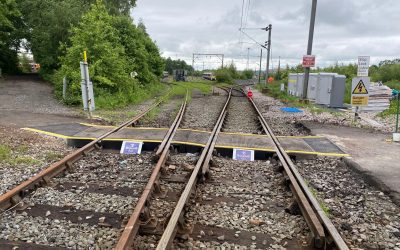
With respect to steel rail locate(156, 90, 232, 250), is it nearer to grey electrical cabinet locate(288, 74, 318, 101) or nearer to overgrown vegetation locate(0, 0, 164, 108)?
overgrown vegetation locate(0, 0, 164, 108)

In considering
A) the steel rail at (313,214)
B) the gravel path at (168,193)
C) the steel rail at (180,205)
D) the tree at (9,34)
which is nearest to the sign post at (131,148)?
the gravel path at (168,193)

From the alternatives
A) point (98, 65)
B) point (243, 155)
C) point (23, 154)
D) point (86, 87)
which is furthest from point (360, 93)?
point (98, 65)

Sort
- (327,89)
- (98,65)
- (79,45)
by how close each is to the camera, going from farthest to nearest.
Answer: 1. (327,89)
2. (98,65)
3. (79,45)

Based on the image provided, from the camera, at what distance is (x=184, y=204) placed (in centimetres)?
459

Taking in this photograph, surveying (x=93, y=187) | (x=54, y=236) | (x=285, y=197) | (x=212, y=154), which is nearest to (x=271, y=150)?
(x=212, y=154)

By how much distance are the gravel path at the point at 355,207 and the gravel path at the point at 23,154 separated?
4535 millimetres

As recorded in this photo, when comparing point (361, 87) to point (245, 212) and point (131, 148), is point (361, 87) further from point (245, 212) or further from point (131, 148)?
point (245, 212)

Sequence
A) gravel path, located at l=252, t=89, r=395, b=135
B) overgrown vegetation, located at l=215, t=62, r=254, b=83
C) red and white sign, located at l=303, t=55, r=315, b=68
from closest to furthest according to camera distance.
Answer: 1. gravel path, located at l=252, t=89, r=395, b=135
2. red and white sign, located at l=303, t=55, r=315, b=68
3. overgrown vegetation, located at l=215, t=62, r=254, b=83

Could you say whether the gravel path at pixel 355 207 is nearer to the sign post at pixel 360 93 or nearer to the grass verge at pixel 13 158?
the grass verge at pixel 13 158

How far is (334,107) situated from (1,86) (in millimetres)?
18848

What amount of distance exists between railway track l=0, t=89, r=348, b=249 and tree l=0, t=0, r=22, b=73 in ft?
73.4

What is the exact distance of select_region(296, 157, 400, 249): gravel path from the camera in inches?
168

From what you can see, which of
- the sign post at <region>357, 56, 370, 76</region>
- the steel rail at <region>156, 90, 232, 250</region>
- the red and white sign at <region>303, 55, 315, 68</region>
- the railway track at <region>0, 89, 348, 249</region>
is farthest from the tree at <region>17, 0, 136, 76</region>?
the railway track at <region>0, 89, 348, 249</region>

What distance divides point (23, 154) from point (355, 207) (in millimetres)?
5921
